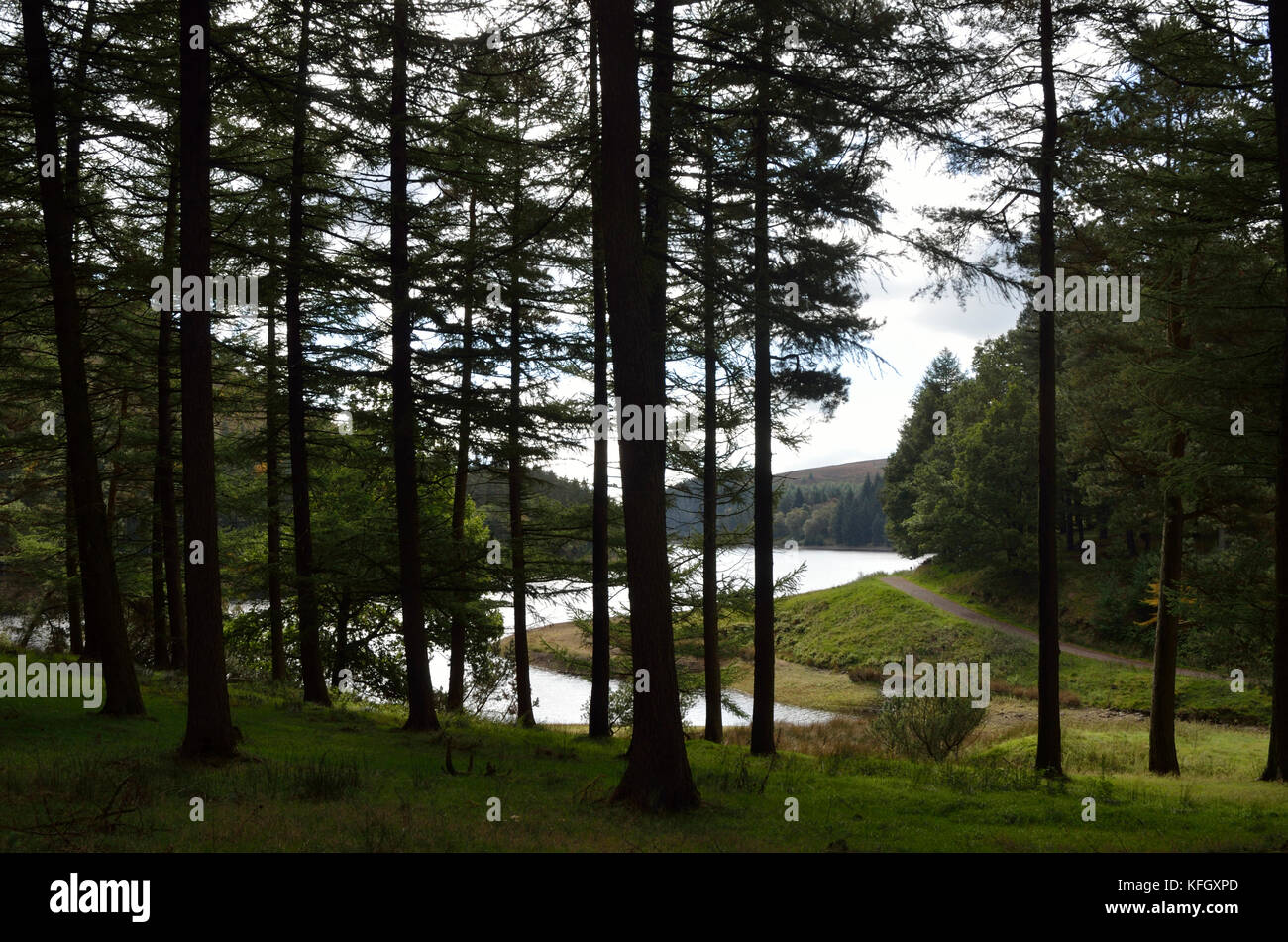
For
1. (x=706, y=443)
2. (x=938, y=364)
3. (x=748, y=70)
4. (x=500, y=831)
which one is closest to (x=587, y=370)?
(x=706, y=443)

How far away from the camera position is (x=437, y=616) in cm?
2406

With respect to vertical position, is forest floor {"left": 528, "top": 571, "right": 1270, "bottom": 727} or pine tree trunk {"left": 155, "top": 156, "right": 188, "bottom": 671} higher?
pine tree trunk {"left": 155, "top": 156, "right": 188, "bottom": 671}

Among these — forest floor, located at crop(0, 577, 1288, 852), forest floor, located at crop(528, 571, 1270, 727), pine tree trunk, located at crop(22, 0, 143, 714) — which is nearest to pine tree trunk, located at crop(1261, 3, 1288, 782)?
forest floor, located at crop(0, 577, 1288, 852)

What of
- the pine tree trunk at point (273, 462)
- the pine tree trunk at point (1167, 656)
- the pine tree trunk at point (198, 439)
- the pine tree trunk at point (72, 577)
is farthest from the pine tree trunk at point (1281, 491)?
the pine tree trunk at point (72, 577)

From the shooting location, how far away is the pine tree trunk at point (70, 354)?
10.8m

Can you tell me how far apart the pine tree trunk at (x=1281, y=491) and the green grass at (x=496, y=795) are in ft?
3.58

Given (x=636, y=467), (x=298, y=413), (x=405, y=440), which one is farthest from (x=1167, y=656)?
(x=298, y=413)

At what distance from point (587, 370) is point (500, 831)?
39.9ft

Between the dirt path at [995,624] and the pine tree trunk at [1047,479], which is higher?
the pine tree trunk at [1047,479]

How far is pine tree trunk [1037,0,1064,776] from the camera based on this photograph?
1312 cm

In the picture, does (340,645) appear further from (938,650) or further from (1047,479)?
(938,650)

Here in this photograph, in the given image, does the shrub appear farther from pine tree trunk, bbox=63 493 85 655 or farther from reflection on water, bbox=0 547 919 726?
pine tree trunk, bbox=63 493 85 655

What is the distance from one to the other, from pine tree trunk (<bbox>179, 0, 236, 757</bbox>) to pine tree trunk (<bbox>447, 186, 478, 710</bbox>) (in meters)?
3.38

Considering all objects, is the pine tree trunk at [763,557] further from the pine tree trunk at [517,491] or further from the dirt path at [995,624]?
the dirt path at [995,624]
